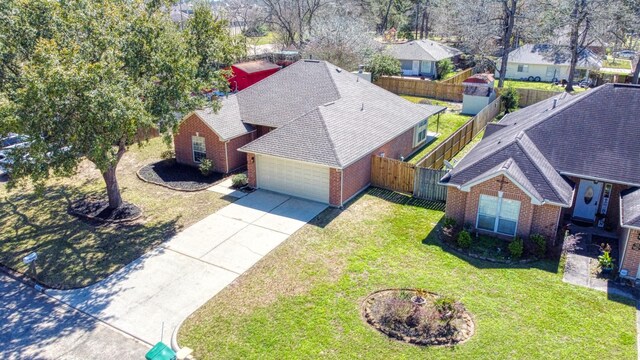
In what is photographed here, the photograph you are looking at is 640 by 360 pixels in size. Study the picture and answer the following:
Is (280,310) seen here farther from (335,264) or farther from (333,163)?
(333,163)

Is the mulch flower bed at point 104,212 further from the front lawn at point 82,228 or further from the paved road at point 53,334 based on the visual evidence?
the paved road at point 53,334

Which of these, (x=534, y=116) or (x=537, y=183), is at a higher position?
(x=534, y=116)

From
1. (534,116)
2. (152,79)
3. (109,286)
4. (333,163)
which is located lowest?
(109,286)

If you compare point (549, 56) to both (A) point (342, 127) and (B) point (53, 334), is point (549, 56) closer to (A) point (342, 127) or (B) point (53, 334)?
(A) point (342, 127)

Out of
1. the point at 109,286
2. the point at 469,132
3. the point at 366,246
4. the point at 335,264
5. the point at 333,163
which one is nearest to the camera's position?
the point at 109,286

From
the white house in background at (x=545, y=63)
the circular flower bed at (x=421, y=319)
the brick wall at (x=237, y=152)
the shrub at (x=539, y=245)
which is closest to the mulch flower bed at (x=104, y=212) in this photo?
the brick wall at (x=237, y=152)

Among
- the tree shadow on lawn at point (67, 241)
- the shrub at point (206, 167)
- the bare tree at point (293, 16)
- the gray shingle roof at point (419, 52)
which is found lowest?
the tree shadow on lawn at point (67, 241)

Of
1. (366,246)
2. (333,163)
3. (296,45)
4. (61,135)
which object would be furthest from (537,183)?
(296,45)
